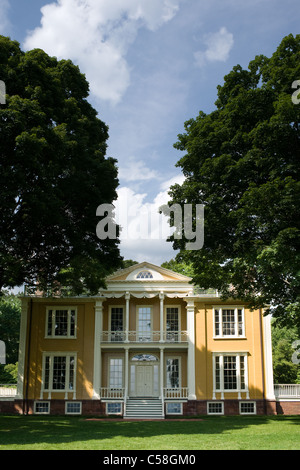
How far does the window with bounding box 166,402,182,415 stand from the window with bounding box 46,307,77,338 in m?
6.60

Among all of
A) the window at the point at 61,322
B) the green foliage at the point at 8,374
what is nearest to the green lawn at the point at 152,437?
the window at the point at 61,322

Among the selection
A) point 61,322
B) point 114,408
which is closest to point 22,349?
point 61,322

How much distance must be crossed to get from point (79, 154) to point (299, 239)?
30.1ft

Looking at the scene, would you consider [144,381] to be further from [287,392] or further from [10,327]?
[10,327]

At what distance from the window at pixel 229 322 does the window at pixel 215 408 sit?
3611 millimetres

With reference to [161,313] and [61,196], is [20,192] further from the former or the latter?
[161,313]

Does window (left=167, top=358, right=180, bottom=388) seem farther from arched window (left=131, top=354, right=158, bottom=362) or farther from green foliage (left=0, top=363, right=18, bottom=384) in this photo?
green foliage (left=0, top=363, right=18, bottom=384)

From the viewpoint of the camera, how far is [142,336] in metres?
27.3

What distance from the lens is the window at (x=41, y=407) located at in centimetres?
2562

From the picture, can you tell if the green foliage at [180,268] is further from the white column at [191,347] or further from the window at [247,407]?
the window at [247,407]

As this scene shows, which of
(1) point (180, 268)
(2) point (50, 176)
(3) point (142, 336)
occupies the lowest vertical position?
(3) point (142, 336)

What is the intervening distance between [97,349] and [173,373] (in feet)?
15.3

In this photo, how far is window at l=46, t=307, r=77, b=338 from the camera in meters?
26.8

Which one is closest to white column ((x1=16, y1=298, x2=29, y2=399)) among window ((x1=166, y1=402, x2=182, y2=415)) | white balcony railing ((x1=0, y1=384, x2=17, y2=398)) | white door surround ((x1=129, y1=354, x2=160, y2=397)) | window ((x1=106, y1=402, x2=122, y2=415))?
white balcony railing ((x1=0, y1=384, x2=17, y2=398))
